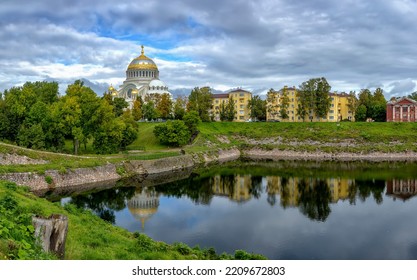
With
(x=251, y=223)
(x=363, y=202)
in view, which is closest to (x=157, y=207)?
(x=251, y=223)

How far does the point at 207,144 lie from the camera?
69.1 meters

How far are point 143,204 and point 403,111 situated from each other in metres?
72.3

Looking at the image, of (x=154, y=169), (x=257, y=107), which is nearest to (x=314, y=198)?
(x=154, y=169)

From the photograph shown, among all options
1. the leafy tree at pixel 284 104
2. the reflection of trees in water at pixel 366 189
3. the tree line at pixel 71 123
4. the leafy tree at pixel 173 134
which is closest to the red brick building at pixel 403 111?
the leafy tree at pixel 284 104

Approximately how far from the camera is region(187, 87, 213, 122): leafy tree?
89.5 m

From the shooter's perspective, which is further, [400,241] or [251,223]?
[251,223]

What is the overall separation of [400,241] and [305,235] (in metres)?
5.38

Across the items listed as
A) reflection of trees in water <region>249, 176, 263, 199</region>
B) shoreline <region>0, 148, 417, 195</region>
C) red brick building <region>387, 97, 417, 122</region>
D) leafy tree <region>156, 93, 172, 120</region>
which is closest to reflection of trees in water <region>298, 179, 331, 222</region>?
Answer: reflection of trees in water <region>249, 176, 263, 199</region>

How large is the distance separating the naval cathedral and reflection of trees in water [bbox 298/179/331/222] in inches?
3210

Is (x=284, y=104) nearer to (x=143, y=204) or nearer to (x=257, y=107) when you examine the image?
(x=257, y=107)

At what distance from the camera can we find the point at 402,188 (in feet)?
132

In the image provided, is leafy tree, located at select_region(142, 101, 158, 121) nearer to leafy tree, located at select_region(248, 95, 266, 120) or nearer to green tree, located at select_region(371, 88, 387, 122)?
leafy tree, located at select_region(248, 95, 266, 120)

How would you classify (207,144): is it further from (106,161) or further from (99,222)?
(99,222)

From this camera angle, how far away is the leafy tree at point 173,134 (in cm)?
6378
